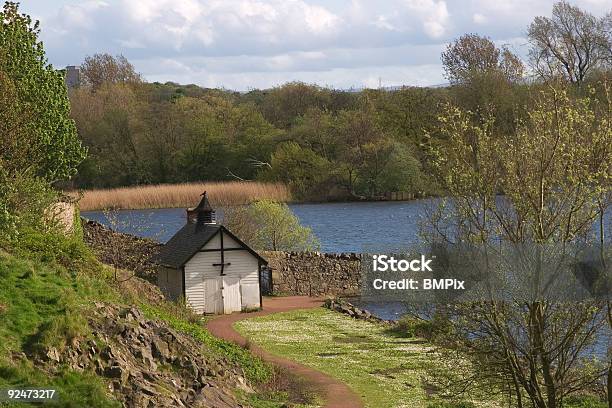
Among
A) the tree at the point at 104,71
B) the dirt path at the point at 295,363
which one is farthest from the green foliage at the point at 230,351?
the tree at the point at 104,71

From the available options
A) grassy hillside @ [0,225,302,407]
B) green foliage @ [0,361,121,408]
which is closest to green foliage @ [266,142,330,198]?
grassy hillside @ [0,225,302,407]

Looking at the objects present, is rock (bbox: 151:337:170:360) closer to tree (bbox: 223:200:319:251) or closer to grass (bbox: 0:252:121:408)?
grass (bbox: 0:252:121:408)

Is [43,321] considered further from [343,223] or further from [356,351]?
[343,223]

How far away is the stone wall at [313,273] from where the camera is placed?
4416cm

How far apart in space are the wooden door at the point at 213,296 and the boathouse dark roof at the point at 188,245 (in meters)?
1.33

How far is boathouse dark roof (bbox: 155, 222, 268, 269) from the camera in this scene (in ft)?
121

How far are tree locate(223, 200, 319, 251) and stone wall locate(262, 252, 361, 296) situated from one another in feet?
10.5

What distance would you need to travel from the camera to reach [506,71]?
70.2 m

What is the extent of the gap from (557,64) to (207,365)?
9915 millimetres

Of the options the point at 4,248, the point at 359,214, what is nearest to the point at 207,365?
the point at 4,248

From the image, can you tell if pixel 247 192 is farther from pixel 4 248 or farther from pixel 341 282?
pixel 4 248

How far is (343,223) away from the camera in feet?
216

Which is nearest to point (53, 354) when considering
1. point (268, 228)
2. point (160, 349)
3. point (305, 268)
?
point (160, 349)

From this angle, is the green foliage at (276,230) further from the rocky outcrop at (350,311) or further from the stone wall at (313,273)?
the rocky outcrop at (350,311)
